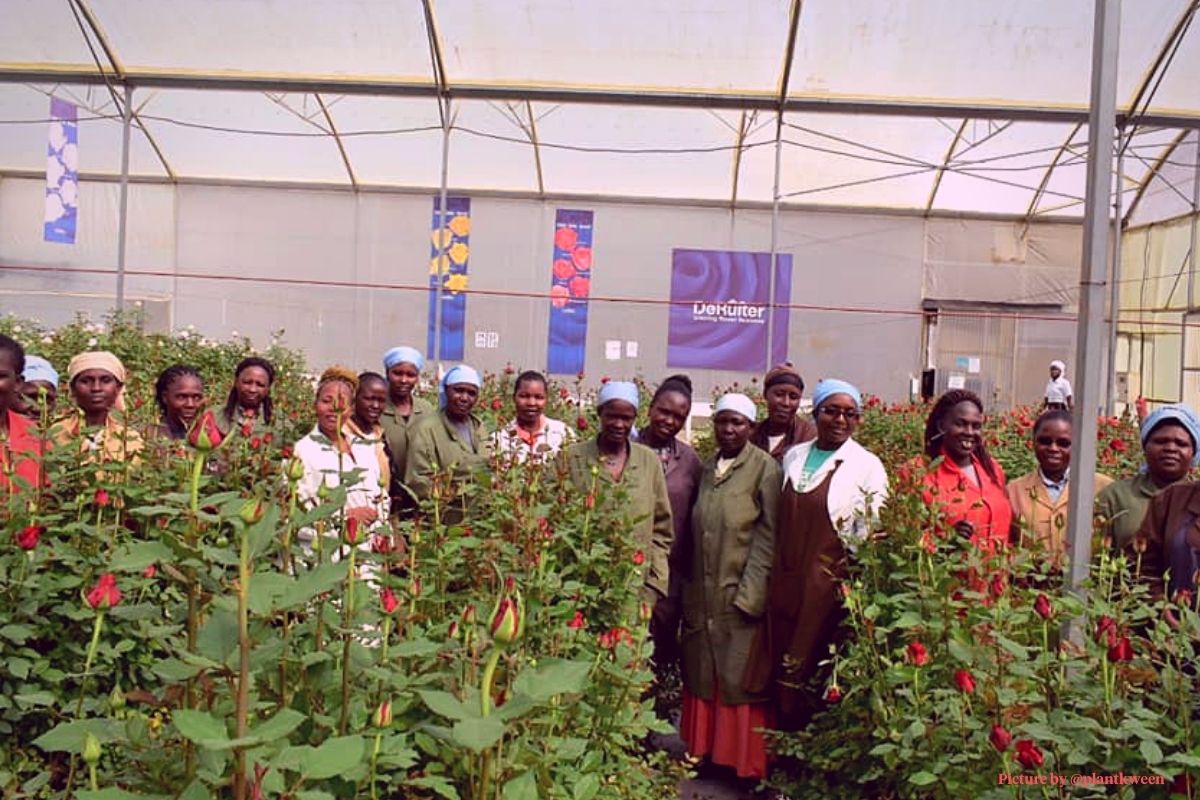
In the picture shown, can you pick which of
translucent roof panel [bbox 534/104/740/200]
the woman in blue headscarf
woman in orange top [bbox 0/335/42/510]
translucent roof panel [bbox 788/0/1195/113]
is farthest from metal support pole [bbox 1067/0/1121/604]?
translucent roof panel [bbox 534/104/740/200]

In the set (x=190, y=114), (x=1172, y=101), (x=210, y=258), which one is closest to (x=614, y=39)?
(x=1172, y=101)

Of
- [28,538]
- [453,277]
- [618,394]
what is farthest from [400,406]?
[453,277]

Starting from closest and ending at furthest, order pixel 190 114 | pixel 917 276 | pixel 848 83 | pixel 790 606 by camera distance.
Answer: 1. pixel 790 606
2. pixel 848 83
3. pixel 190 114
4. pixel 917 276

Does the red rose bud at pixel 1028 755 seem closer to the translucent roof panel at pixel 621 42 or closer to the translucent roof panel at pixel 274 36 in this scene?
the translucent roof panel at pixel 621 42

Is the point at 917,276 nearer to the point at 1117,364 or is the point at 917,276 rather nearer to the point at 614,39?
the point at 1117,364

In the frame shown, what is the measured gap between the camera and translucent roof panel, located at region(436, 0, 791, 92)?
11445mm

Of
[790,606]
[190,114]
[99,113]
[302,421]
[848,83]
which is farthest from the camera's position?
[190,114]

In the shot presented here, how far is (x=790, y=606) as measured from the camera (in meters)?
3.67

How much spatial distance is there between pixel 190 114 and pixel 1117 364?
48.4 ft

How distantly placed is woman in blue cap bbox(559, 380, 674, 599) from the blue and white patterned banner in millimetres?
11270

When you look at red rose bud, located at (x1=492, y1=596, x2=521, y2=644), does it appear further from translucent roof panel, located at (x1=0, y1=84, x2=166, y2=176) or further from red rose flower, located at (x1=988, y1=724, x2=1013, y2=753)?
translucent roof panel, located at (x1=0, y1=84, x2=166, y2=176)

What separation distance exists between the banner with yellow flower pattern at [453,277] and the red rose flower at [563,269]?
148cm

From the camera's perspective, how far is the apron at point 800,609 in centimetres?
358

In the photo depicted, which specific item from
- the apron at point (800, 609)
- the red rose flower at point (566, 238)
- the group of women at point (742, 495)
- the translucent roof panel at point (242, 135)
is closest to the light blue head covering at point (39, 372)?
the group of women at point (742, 495)
